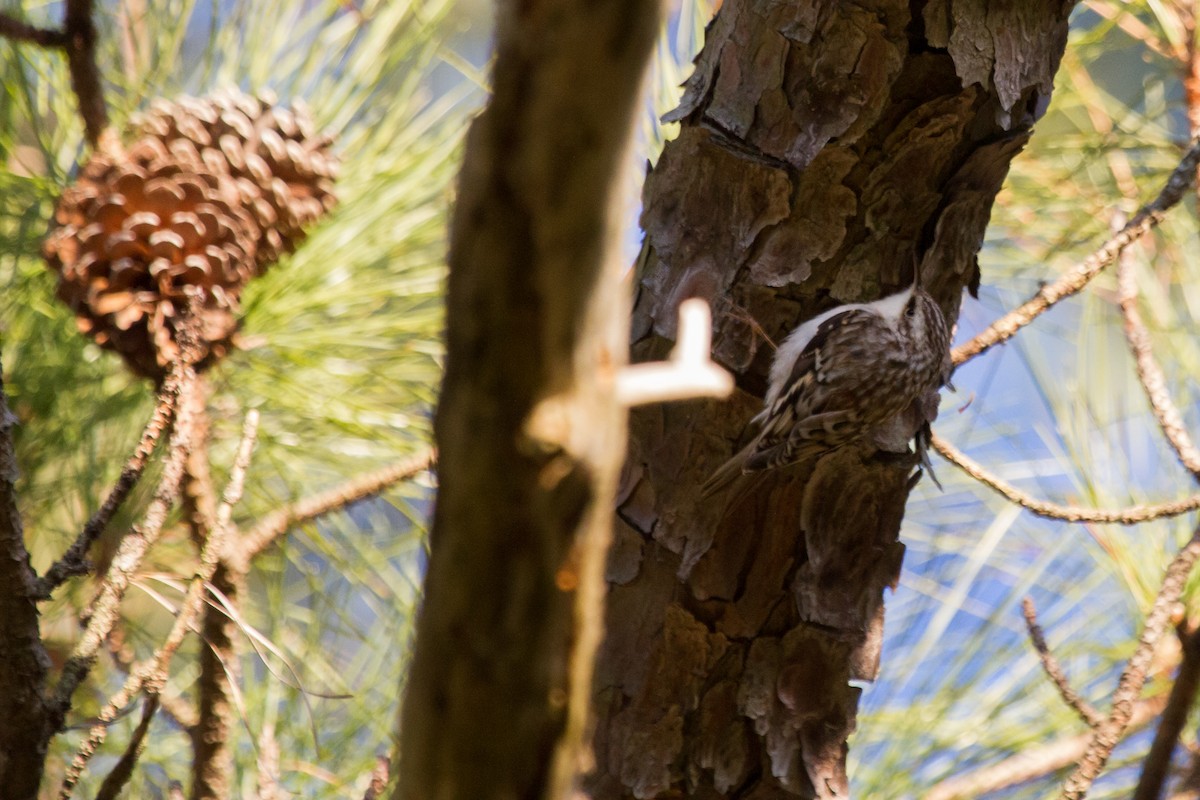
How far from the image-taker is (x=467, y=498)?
430 millimetres

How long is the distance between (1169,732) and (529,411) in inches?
37.2

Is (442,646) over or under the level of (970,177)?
under

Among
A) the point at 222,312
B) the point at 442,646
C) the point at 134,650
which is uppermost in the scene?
the point at 222,312

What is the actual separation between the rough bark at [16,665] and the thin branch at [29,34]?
0.64 metres

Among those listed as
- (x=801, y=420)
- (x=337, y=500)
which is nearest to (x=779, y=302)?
(x=801, y=420)

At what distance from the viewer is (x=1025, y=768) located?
1.52 m

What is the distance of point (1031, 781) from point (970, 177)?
3.03 feet

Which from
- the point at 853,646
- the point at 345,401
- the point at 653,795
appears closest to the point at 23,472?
the point at 345,401

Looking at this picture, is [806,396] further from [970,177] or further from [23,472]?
[23,472]

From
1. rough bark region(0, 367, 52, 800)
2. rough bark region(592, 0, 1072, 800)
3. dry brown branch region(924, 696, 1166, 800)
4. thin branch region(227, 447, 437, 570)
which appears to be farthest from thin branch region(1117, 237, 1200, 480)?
rough bark region(0, 367, 52, 800)

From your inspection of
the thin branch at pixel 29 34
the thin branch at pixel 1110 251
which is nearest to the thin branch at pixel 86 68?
the thin branch at pixel 29 34

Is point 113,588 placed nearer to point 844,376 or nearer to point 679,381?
point 679,381

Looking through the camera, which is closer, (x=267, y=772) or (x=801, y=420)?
(x=267, y=772)

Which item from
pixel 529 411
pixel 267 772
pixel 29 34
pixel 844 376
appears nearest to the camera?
pixel 529 411
